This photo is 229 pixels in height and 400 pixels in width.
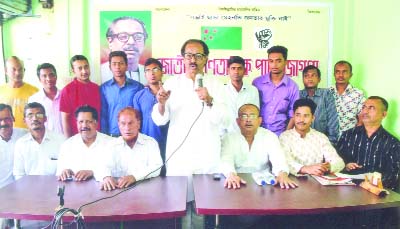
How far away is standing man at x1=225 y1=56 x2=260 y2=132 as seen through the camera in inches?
140

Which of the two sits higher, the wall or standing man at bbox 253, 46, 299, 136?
the wall

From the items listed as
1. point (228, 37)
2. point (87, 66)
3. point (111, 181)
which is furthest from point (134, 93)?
point (111, 181)

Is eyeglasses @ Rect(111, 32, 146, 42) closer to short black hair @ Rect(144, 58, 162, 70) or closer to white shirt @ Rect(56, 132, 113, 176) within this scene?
short black hair @ Rect(144, 58, 162, 70)

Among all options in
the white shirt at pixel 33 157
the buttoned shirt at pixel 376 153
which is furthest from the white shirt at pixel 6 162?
the buttoned shirt at pixel 376 153

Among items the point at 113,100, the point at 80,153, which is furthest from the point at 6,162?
the point at 113,100

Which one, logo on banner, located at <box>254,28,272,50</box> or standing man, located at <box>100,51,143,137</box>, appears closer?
standing man, located at <box>100,51,143,137</box>

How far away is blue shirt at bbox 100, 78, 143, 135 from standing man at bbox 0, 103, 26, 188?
31.3 inches

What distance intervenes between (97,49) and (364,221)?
9.99ft

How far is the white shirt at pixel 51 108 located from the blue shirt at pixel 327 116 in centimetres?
264

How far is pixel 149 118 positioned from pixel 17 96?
1411 mm

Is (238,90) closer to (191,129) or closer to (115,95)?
(191,129)

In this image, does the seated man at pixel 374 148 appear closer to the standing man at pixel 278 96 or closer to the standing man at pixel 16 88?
the standing man at pixel 278 96

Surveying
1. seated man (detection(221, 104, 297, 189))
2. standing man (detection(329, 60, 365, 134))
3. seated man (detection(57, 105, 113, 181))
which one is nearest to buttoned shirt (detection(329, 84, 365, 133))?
standing man (detection(329, 60, 365, 134))

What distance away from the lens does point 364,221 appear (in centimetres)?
247
